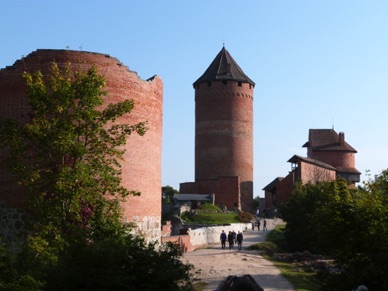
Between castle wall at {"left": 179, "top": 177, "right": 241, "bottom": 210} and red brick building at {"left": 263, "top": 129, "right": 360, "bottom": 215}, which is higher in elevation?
red brick building at {"left": 263, "top": 129, "right": 360, "bottom": 215}

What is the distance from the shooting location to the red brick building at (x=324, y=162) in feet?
196

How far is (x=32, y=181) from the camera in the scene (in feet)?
46.4

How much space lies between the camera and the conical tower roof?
199ft

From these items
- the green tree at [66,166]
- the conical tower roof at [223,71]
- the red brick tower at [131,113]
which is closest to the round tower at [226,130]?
the conical tower roof at [223,71]

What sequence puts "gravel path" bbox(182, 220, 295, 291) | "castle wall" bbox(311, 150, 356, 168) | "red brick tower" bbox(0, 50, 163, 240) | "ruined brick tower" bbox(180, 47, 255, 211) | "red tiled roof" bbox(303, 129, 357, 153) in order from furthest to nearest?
"red tiled roof" bbox(303, 129, 357, 153) < "castle wall" bbox(311, 150, 356, 168) < "ruined brick tower" bbox(180, 47, 255, 211) < "gravel path" bbox(182, 220, 295, 291) < "red brick tower" bbox(0, 50, 163, 240)

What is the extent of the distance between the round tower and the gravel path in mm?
29999

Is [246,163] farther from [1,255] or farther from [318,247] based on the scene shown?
[1,255]

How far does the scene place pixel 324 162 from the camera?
69.7 meters

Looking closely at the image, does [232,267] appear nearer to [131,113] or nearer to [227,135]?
[131,113]

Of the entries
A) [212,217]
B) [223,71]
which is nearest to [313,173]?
[223,71]

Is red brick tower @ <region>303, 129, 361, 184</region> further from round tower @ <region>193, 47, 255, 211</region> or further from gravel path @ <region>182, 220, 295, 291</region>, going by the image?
gravel path @ <region>182, 220, 295, 291</region>

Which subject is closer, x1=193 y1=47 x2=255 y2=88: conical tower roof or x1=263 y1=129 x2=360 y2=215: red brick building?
x1=263 y1=129 x2=360 y2=215: red brick building

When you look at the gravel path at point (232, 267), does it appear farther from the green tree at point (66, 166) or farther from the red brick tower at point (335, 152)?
the red brick tower at point (335, 152)

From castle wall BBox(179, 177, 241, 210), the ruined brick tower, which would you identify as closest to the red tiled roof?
the ruined brick tower
